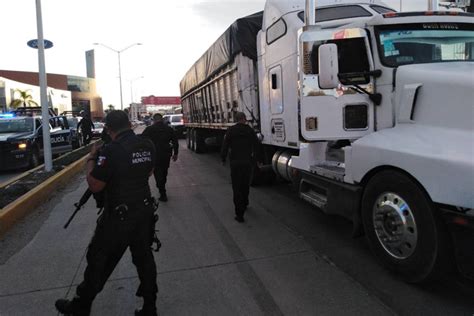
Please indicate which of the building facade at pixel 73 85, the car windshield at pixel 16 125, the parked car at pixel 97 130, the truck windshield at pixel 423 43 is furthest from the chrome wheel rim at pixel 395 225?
the building facade at pixel 73 85

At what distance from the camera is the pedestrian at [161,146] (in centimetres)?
859

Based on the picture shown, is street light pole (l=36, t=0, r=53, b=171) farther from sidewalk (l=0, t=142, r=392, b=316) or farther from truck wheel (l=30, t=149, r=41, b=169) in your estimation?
sidewalk (l=0, t=142, r=392, b=316)

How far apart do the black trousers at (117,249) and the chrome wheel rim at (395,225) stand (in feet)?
7.22

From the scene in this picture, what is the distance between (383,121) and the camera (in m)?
4.98

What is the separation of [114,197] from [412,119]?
2.87 meters

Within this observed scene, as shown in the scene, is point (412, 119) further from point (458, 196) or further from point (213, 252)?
point (213, 252)

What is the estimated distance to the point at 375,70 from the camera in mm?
4922

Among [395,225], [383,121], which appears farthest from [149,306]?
[383,121]

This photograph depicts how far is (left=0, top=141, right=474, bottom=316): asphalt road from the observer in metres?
3.89

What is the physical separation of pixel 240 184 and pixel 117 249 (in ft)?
11.6

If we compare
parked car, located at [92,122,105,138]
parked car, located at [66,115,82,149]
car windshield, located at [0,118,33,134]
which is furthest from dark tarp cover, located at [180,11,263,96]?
parked car, located at [92,122,105,138]

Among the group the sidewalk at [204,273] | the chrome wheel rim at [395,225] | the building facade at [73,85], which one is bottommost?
the sidewalk at [204,273]

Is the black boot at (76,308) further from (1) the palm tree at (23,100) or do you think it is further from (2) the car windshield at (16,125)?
(1) the palm tree at (23,100)

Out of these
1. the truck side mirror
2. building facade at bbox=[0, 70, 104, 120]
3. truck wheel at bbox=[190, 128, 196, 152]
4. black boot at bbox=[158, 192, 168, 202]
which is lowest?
black boot at bbox=[158, 192, 168, 202]
